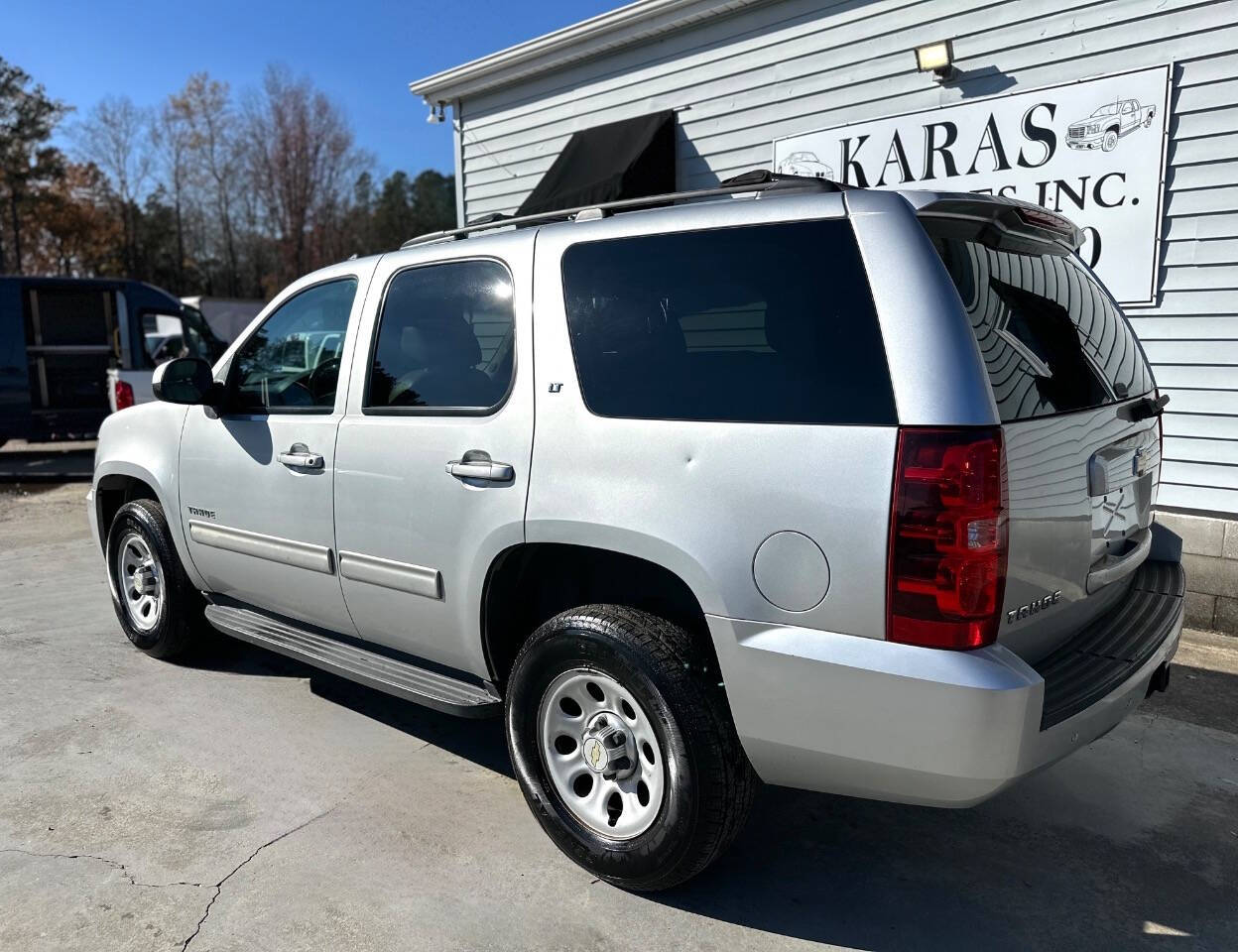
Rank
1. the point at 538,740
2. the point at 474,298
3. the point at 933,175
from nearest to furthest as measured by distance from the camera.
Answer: the point at 538,740 < the point at 474,298 < the point at 933,175

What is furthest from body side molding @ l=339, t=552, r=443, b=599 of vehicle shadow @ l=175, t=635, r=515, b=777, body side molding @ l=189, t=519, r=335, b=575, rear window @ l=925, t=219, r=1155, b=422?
rear window @ l=925, t=219, r=1155, b=422

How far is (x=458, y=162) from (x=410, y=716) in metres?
7.73

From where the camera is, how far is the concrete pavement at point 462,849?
266 centimetres

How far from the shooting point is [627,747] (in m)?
2.79

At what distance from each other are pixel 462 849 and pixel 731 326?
1882 millimetres

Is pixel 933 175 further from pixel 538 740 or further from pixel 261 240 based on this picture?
pixel 261 240

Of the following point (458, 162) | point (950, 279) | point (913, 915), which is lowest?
point (913, 915)

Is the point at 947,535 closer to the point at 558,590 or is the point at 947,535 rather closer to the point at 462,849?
the point at 558,590

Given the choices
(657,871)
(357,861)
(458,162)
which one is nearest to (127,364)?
(458,162)

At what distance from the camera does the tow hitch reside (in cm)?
289

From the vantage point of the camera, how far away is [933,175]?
672 centimetres

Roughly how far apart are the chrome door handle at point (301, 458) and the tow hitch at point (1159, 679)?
9.65 feet

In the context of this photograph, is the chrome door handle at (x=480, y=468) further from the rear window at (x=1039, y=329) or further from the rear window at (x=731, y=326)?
the rear window at (x=1039, y=329)

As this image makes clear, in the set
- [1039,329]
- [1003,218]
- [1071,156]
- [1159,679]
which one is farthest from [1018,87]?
[1159,679]
